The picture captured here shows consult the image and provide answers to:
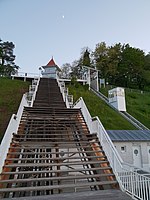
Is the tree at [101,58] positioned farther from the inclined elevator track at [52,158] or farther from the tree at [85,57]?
the inclined elevator track at [52,158]

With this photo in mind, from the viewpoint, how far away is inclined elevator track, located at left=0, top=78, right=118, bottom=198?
15.3 ft

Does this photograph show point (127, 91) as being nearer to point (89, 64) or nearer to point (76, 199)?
point (89, 64)

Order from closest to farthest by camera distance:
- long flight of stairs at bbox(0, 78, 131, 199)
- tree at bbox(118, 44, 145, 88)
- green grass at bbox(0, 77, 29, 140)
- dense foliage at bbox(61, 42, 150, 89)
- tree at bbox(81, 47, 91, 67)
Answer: long flight of stairs at bbox(0, 78, 131, 199) → green grass at bbox(0, 77, 29, 140) → tree at bbox(81, 47, 91, 67) → dense foliage at bbox(61, 42, 150, 89) → tree at bbox(118, 44, 145, 88)

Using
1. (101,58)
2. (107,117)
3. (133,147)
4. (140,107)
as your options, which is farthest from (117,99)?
(101,58)

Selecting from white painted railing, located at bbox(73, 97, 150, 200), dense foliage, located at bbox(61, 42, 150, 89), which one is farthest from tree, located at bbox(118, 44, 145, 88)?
white painted railing, located at bbox(73, 97, 150, 200)

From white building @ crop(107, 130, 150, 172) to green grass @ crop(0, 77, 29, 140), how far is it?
791 cm

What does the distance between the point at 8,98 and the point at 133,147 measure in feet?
47.9

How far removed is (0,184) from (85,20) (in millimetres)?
13649

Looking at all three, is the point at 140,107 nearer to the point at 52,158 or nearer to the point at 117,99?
the point at 117,99

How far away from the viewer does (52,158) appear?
5.31 metres

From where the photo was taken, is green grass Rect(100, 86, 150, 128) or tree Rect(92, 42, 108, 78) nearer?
green grass Rect(100, 86, 150, 128)

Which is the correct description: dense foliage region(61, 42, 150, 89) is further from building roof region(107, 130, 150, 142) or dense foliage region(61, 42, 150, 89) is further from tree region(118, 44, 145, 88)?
building roof region(107, 130, 150, 142)

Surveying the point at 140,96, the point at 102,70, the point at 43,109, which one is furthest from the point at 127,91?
the point at 43,109

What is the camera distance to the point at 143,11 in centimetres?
1241
